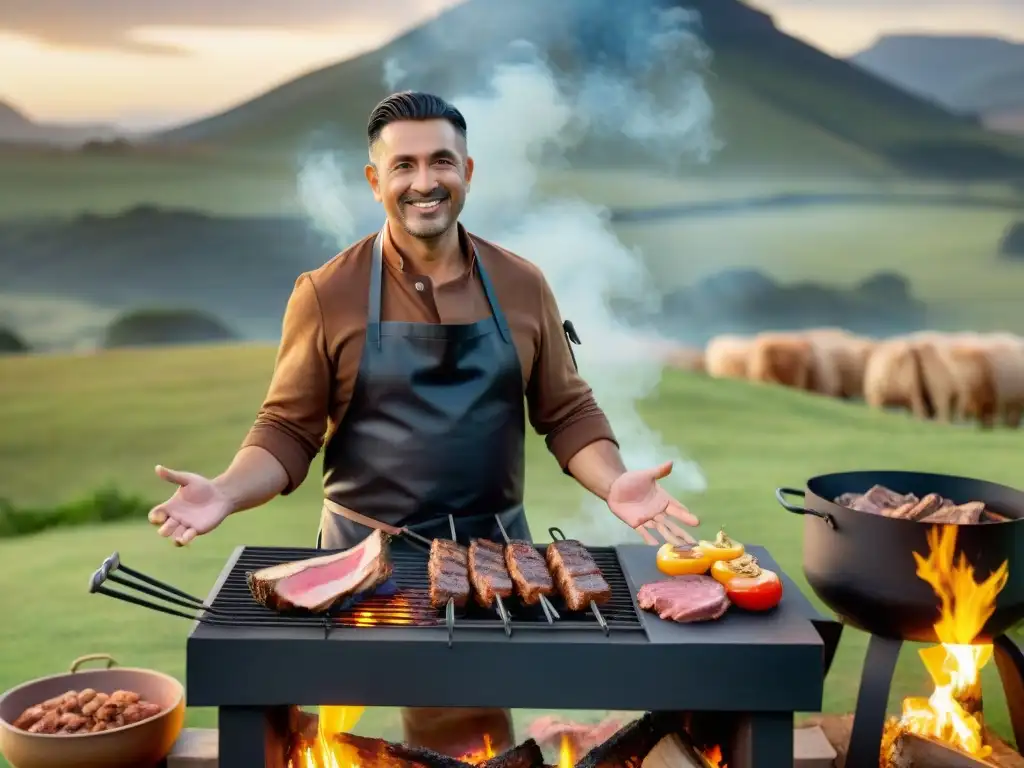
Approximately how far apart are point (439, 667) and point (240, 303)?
6977mm

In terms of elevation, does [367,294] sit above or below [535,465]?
above

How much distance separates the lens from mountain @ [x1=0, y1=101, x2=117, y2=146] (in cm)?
816

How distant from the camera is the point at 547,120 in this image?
891 centimetres

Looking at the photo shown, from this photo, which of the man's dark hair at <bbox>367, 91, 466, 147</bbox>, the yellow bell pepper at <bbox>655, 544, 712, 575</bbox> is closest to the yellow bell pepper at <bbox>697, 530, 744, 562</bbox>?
the yellow bell pepper at <bbox>655, 544, 712, 575</bbox>

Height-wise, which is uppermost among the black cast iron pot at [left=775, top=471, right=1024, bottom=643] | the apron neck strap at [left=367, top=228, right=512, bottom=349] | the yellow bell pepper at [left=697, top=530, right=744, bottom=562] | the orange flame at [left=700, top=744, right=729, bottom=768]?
the apron neck strap at [left=367, top=228, right=512, bottom=349]

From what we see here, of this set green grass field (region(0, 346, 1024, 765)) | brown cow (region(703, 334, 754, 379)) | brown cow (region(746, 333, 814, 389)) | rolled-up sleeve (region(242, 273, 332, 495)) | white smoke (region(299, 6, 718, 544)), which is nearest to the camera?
rolled-up sleeve (region(242, 273, 332, 495))

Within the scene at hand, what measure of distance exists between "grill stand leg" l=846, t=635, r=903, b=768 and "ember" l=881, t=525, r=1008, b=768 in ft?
0.58

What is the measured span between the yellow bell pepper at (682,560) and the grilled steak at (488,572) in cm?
42

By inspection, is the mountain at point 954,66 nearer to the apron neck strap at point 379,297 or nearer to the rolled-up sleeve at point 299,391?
the apron neck strap at point 379,297

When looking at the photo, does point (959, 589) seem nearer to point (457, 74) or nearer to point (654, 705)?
point (654, 705)

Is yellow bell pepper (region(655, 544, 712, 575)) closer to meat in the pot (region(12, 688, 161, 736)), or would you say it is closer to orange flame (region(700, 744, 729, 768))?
orange flame (region(700, 744, 729, 768))

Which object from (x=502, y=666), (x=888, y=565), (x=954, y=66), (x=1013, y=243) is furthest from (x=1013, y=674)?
(x=954, y=66)

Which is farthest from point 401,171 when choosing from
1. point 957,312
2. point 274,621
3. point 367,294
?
point 957,312

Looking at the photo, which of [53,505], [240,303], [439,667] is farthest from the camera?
[240,303]
